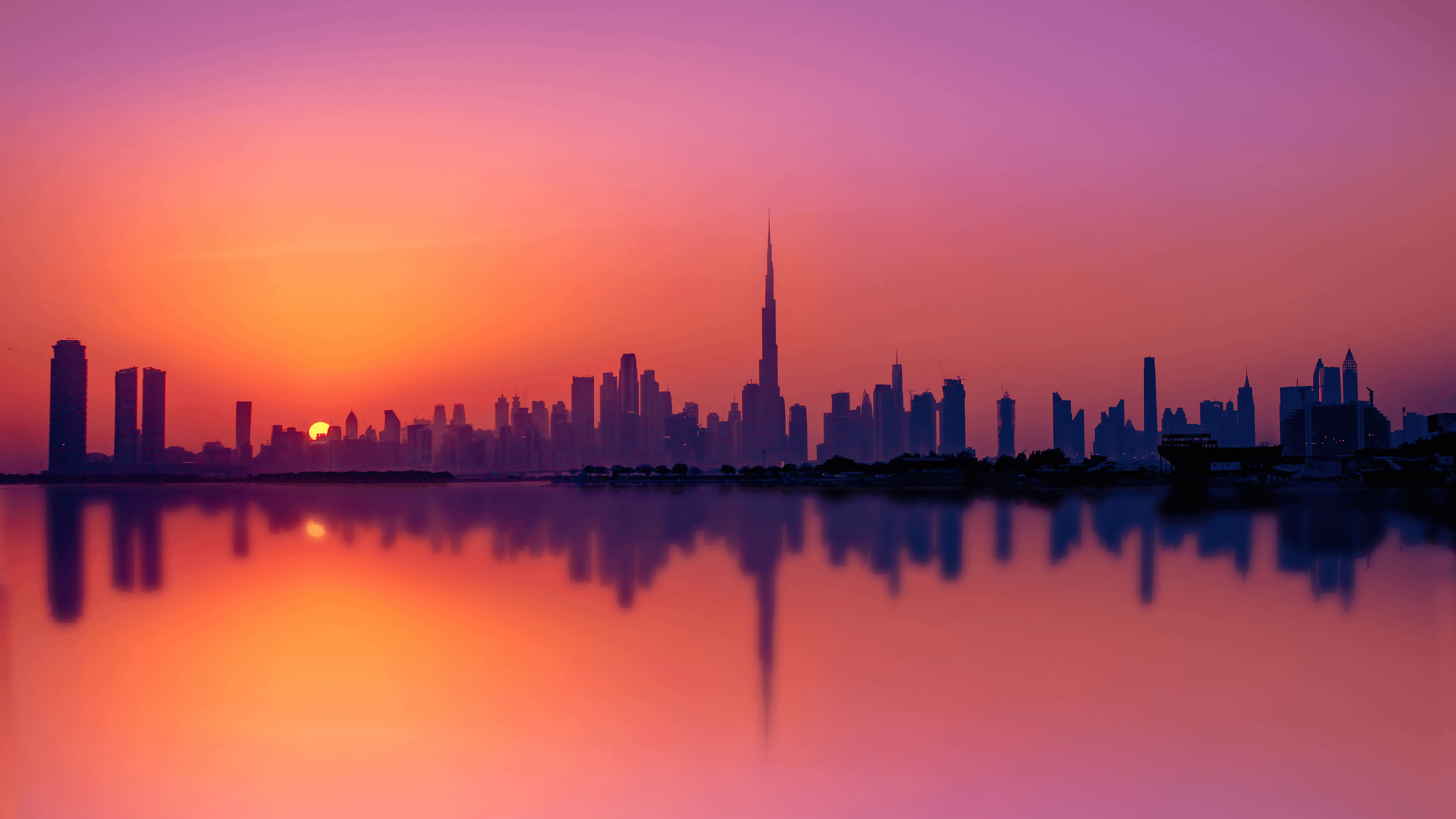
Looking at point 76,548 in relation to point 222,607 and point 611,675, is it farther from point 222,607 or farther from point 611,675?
point 611,675

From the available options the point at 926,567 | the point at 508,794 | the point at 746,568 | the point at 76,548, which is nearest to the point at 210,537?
the point at 76,548

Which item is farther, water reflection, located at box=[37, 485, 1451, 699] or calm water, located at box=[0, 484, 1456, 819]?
water reflection, located at box=[37, 485, 1451, 699]

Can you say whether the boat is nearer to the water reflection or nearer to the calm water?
the water reflection

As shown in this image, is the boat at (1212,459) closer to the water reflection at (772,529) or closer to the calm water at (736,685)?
the water reflection at (772,529)

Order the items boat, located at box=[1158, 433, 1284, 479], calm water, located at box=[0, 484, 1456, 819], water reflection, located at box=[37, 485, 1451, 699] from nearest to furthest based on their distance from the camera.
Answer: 1. calm water, located at box=[0, 484, 1456, 819]
2. water reflection, located at box=[37, 485, 1451, 699]
3. boat, located at box=[1158, 433, 1284, 479]

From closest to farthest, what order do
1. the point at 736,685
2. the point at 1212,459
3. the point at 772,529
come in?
the point at 736,685
the point at 772,529
the point at 1212,459

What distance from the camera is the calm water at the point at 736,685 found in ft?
39.4

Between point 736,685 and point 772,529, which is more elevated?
point 736,685

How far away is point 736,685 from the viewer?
17281 mm

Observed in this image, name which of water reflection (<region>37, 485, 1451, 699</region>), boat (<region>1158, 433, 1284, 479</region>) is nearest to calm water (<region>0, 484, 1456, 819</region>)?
water reflection (<region>37, 485, 1451, 699</region>)

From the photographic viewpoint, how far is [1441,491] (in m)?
99.7

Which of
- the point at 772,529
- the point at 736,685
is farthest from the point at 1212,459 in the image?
the point at 736,685

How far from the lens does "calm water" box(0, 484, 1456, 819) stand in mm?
12016

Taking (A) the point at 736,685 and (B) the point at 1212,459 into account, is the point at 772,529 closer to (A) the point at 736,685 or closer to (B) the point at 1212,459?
(A) the point at 736,685
